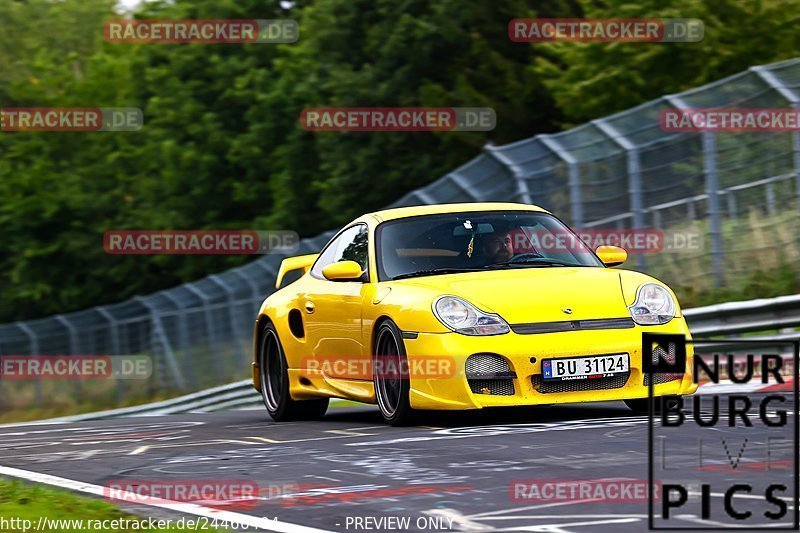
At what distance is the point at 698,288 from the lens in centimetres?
1673

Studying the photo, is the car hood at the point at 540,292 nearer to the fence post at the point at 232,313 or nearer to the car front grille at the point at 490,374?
the car front grille at the point at 490,374

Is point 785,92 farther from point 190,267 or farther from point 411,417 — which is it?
point 190,267

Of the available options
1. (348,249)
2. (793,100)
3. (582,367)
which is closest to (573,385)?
(582,367)

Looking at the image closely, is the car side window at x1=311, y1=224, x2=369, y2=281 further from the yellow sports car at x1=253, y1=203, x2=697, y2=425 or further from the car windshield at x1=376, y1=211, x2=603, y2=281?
the car windshield at x1=376, y1=211, x2=603, y2=281

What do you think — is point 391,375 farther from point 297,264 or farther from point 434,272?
point 297,264

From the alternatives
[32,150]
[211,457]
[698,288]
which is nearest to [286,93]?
[32,150]

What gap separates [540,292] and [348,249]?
2.24 m

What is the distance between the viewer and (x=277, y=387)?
12.4m

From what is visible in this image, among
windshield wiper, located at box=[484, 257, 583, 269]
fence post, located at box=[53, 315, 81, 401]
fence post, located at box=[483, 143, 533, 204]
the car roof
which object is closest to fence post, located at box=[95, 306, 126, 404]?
fence post, located at box=[53, 315, 81, 401]

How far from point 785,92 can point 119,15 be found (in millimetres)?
79599

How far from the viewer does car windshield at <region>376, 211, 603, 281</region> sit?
1055 cm

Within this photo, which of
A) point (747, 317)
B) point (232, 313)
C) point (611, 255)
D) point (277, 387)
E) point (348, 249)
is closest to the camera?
point (611, 255)

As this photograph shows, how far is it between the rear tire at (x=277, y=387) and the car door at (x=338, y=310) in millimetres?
663

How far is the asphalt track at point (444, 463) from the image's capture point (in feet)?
19.5
